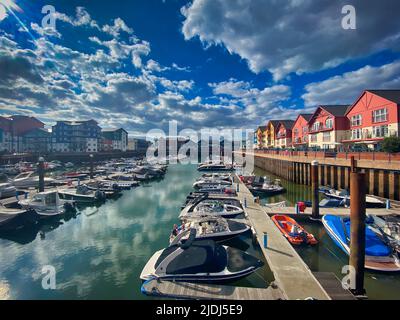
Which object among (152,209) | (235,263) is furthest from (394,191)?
(152,209)

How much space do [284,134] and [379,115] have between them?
130 feet

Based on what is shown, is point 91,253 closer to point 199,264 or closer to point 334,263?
point 199,264

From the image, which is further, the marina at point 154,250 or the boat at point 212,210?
the boat at point 212,210

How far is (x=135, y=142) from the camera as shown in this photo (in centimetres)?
17312

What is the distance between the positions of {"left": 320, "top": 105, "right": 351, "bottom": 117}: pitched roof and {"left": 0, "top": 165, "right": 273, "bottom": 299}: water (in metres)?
40.3

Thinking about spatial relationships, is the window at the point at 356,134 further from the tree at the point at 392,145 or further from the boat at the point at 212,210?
the boat at the point at 212,210

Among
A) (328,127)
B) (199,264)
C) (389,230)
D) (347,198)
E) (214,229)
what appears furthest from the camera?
(328,127)

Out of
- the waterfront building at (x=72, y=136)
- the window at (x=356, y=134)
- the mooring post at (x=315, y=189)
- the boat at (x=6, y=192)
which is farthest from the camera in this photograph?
the waterfront building at (x=72, y=136)

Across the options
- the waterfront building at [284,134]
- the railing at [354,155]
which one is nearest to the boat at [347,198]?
the railing at [354,155]

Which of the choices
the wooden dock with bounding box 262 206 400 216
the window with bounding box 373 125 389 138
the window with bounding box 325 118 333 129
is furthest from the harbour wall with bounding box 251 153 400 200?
the window with bounding box 325 118 333 129

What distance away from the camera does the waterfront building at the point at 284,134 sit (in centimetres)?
6900

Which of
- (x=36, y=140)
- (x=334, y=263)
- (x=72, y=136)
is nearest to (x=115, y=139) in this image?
(x=72, y=136)

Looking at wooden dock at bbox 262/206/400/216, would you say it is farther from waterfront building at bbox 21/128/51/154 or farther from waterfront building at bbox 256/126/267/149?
waterfront building at bbox 21/128/51/154

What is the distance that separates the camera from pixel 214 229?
14914mm
